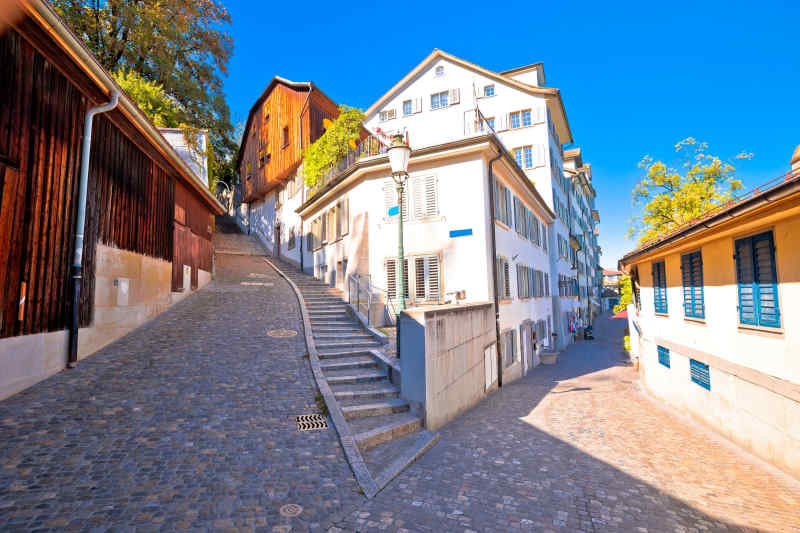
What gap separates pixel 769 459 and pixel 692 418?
11.8 feet

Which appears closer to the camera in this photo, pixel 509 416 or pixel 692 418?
pixel 509 416

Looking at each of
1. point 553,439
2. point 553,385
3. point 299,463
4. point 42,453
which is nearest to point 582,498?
point 553,439

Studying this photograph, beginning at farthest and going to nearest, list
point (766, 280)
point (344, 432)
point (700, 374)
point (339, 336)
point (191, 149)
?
point (191, 149)
point (339, 336)
point (700, 374)
point (766, 280)
point (344, 432)

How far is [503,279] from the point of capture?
1444 cm

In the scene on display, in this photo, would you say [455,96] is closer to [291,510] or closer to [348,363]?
[348,363]

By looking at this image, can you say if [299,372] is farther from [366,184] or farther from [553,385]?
[553,385]

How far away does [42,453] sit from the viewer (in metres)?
4.82

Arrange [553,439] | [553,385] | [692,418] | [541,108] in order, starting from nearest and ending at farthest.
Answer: [553,439] → [692,418] → [553,385] → [541,108]

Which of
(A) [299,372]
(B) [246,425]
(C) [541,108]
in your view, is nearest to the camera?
(B) [246,425]

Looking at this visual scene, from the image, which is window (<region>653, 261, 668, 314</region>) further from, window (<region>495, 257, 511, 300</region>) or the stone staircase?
the stone staircase

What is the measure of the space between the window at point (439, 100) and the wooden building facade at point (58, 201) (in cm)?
2091

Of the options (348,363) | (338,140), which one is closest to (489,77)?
(338,140)

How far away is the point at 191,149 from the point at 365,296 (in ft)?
34.1

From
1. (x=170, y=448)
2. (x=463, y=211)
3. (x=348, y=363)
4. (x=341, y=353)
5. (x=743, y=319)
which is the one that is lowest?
(x=170, y=448)
